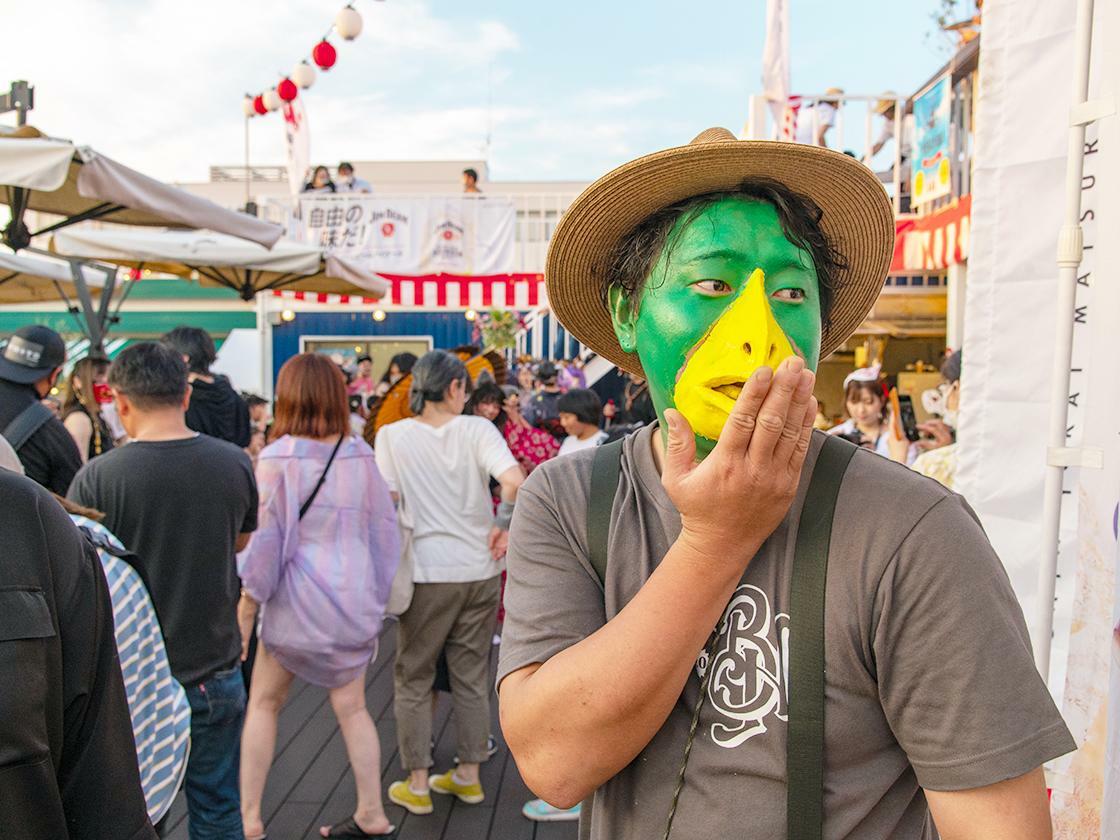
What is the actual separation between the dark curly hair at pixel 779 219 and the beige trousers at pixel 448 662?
9.04ft

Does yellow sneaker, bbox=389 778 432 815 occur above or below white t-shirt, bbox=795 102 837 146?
below

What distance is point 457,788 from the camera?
3891 mm

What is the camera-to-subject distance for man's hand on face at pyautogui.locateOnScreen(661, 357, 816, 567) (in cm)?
87

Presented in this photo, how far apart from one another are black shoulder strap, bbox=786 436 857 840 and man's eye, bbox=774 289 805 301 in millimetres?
273

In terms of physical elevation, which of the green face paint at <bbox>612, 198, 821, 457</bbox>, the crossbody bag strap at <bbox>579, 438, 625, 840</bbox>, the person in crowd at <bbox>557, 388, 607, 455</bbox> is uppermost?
the green face paint at <bbox>612, 198, 821, 457</bbox>

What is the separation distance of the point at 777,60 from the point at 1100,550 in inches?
295

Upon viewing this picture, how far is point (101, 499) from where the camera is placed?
2.89 metres

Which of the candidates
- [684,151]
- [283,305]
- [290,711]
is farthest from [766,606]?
[283,305]

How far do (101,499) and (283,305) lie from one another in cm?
1405

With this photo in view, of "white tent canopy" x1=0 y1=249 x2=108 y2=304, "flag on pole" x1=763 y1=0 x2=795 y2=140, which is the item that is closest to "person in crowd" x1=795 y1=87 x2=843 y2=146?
"flag on pole" x1=763 y1=0 x2=795 y2=140

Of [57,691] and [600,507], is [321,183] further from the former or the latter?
[600,507]

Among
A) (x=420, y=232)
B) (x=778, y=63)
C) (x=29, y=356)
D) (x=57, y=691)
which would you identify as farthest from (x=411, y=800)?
(x=420, y=232)

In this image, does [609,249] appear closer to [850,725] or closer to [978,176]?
[850,725]

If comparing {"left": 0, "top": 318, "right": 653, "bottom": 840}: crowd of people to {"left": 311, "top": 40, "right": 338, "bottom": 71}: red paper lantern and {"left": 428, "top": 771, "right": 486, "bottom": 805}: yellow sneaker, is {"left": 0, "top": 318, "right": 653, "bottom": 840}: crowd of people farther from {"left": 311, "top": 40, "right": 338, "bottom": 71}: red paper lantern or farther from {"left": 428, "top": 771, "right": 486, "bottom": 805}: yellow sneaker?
{"left": 311, "top": 40, "right": 338, "bottom": 71}: red paper lantern
